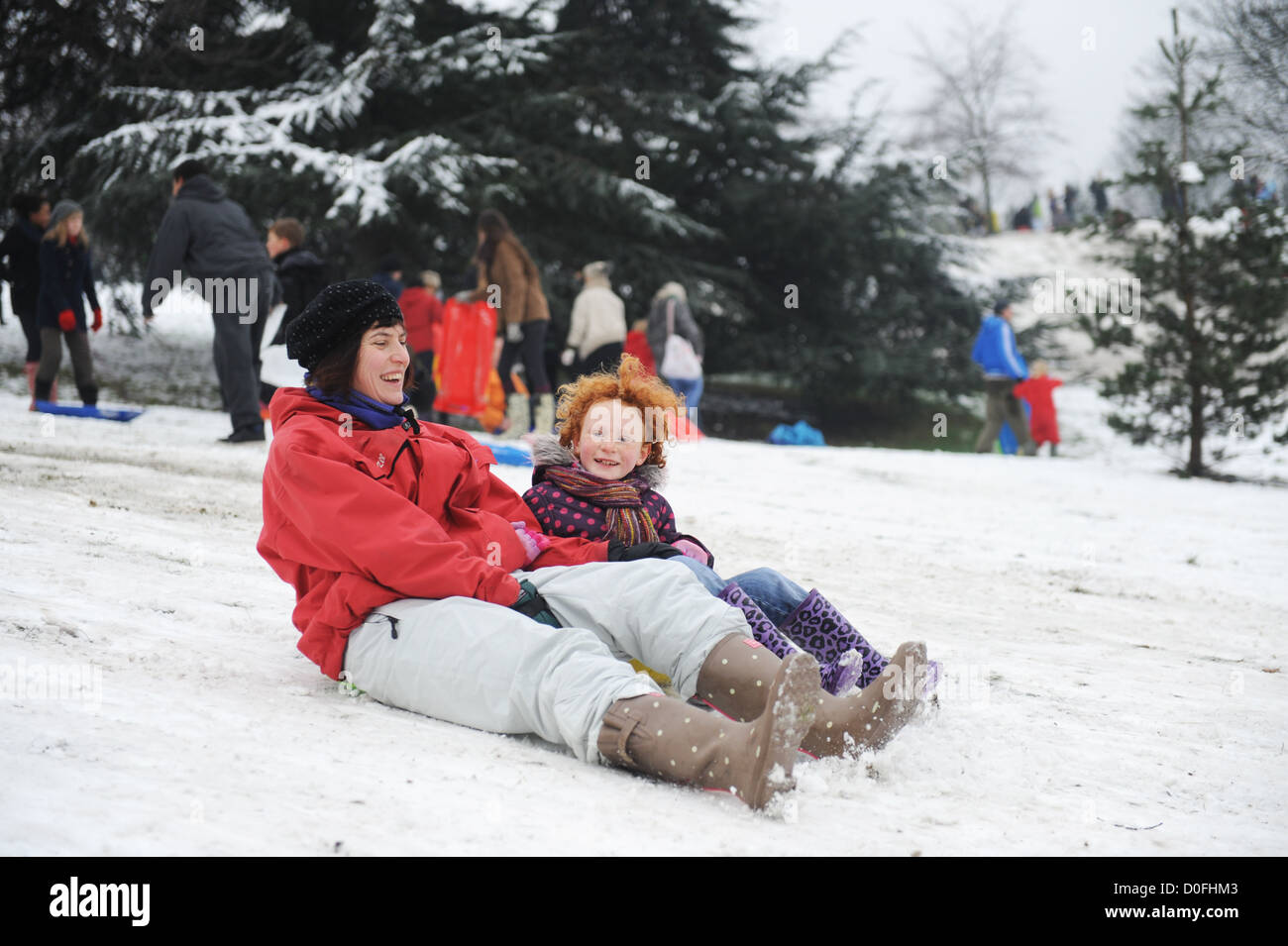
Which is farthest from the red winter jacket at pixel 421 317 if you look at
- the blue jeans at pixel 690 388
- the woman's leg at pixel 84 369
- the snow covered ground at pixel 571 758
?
the snow covered ground at pixel 571 758

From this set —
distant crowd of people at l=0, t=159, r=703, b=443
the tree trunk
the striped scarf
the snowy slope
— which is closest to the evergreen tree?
distant crowd of people at l=0, t=159, r=703, b=443

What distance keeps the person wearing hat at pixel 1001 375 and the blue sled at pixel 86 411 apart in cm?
844

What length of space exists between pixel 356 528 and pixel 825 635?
133 centimetres

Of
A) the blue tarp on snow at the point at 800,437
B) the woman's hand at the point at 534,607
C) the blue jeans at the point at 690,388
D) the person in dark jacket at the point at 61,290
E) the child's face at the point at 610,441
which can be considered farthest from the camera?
the blue tarp on snow at the point at 800,437

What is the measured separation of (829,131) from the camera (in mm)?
16328

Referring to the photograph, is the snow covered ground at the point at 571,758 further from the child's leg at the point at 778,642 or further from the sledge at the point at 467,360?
the sledge at the point at 467,360

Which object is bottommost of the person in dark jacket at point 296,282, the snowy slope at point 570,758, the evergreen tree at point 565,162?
the snowy slope at point 570,758

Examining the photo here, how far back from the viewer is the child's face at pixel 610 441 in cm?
337

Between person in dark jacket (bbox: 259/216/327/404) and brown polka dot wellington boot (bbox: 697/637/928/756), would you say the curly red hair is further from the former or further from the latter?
person in dark jacket (bbox: 259/216/327/404)

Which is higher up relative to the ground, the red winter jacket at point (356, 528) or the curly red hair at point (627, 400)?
the curly red hair at point (627, 400)

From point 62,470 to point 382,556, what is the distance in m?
4.08

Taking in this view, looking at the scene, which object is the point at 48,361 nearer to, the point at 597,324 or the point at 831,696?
the point at 597,324
